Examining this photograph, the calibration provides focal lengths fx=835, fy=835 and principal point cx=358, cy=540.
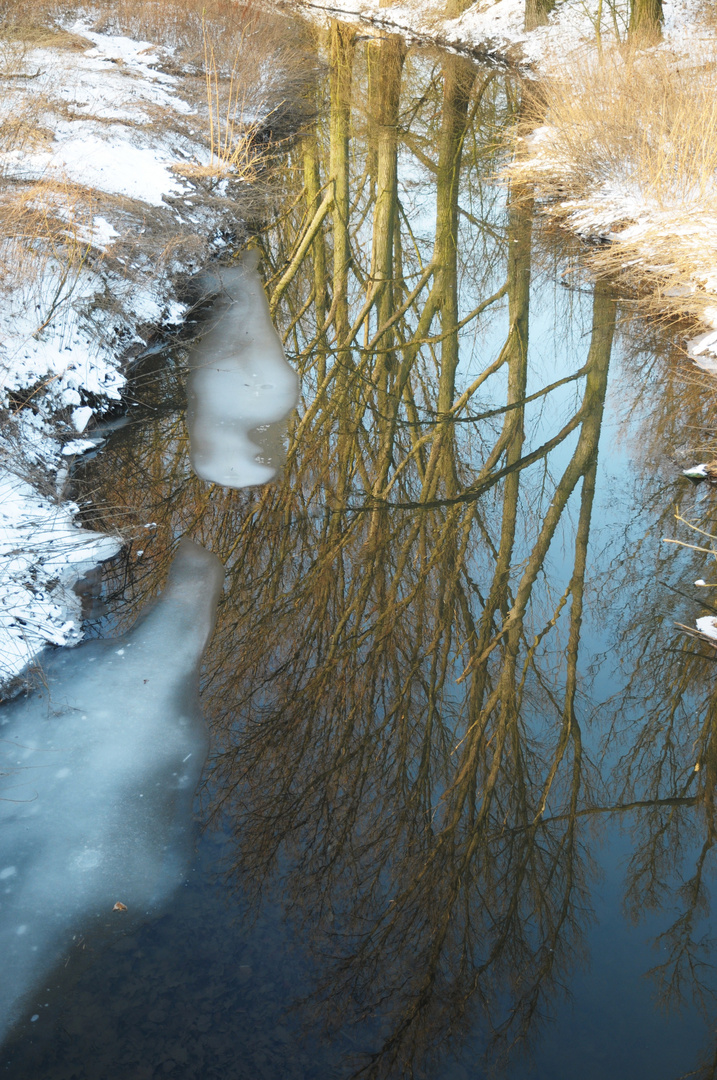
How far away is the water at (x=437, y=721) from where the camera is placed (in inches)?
101

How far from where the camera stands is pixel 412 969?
2678 millimetres

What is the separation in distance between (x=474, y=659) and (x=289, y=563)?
1.16m

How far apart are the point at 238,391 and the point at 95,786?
139 inches

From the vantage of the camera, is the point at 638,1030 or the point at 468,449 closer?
the point at 638,1030

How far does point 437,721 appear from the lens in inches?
142

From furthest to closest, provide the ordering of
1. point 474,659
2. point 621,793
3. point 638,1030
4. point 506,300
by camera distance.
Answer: point 506,300 < point 474,659 < point 621,793 < point 638,1030

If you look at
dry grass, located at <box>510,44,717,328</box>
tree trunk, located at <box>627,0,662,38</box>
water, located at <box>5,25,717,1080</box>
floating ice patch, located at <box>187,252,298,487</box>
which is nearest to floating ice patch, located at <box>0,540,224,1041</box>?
water, located at <box>5,25,717,1080</box>

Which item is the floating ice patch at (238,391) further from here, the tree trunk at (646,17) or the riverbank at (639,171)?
the tree trunk at (646,17)

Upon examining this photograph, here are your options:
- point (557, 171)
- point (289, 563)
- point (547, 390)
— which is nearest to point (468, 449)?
point (547, 390)

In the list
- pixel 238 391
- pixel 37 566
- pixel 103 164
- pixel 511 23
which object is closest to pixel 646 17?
pixel 511 23

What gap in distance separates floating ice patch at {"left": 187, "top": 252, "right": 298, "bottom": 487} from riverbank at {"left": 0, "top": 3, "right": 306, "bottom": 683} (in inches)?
17.7

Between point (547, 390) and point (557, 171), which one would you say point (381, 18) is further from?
point (547, 390)

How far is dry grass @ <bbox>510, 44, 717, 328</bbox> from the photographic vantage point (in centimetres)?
677

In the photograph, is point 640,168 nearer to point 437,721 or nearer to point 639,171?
point 639,171
